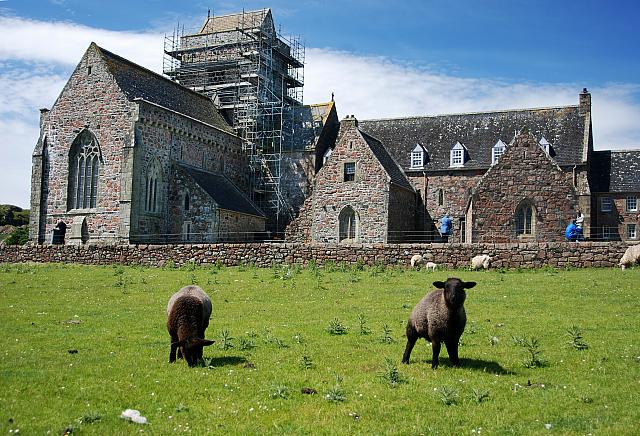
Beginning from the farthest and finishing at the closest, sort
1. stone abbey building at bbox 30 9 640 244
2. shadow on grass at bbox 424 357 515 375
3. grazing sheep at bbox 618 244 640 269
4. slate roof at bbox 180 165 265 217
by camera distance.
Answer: slate roof at bbox 180 165 265 217 < stone abbey building at bbox 30 9 640 244 < grazing sheep at bbox 618 244 640 269 < shadow on grass at bbox 424 357 515 375

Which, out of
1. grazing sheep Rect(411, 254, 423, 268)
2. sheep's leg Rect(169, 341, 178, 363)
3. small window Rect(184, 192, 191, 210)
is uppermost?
small window Rect(184, 192, 191, 210)

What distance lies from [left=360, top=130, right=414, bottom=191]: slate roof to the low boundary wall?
13083mm

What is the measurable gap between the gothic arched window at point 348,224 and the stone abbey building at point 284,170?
9 cm

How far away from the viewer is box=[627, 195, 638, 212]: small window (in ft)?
176

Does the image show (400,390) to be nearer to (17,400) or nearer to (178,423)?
(178,423)

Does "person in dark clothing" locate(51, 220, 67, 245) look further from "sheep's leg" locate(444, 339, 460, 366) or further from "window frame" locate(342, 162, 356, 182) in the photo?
"sheep's leg" locate(444, 339, 460, 366)

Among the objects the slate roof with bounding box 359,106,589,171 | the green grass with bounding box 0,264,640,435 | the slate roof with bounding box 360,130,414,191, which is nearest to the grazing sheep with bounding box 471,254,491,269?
the green grass with bounding box 0,264,640,435

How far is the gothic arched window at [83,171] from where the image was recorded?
1908 inches

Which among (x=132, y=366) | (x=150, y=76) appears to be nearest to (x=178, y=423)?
(x=132, y=366)

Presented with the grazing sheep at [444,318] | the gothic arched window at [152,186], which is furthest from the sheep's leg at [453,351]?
the gothic arched window at [152,186]

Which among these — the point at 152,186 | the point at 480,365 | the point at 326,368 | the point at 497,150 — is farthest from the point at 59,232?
the point at 480,365

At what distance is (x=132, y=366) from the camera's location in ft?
42.2

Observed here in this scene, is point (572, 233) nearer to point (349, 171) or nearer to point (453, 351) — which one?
point (349, 171)

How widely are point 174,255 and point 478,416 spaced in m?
27.8
